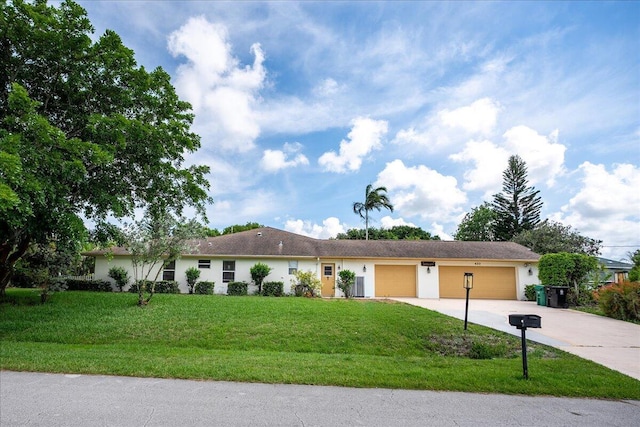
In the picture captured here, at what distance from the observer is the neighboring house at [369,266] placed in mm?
19359

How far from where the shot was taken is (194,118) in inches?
461

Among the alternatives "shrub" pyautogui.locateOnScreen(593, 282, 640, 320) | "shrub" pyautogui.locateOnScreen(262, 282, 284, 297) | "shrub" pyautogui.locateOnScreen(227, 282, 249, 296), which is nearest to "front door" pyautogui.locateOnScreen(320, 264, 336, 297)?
"shrub" pyautogui.locateOnScreen(262, 282, 284, 297)

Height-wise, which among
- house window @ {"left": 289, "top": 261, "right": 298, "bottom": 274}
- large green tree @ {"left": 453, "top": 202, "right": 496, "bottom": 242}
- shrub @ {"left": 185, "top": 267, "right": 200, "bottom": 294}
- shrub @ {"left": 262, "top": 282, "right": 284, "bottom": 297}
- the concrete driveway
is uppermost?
large green tree @ {"left": 453, "top": 202, "right": 496, "bottom": 242}

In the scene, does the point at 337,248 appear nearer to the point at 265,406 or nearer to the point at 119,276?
the point at 119,276

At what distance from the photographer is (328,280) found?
19.9m

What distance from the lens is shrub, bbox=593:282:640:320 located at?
1237 cm

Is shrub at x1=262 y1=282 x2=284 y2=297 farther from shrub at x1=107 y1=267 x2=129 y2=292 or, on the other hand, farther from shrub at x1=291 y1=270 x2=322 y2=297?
shrub at x1=107 y1=267 x2=129 y2=292

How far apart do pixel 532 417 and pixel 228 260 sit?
17.1 m

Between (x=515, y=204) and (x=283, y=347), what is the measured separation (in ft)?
127

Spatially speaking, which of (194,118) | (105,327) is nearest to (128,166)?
(194,118)

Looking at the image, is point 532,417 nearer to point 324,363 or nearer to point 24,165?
point 324,363

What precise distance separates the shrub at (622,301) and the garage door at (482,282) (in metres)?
7.19

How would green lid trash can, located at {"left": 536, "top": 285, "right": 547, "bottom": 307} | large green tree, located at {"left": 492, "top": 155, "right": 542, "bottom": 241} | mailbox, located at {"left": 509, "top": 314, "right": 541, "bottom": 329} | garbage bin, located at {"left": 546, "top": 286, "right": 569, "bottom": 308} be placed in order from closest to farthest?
mailbox, located at {"left": 509, "top": 314, "right": 541, "bottom": 329}
garbage bin, located at {"left": 546, "top": 286, "right": 569, "bottom": 308}
green lid trash can, located at {"left": 536, "top": 285, "right": 547, "bottom": 307}
large green tree, located at {"left": 492, "top": 155, "right": 542, "bottom": 241}

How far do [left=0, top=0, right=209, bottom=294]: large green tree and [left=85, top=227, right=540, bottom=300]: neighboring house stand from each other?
28.2ft
